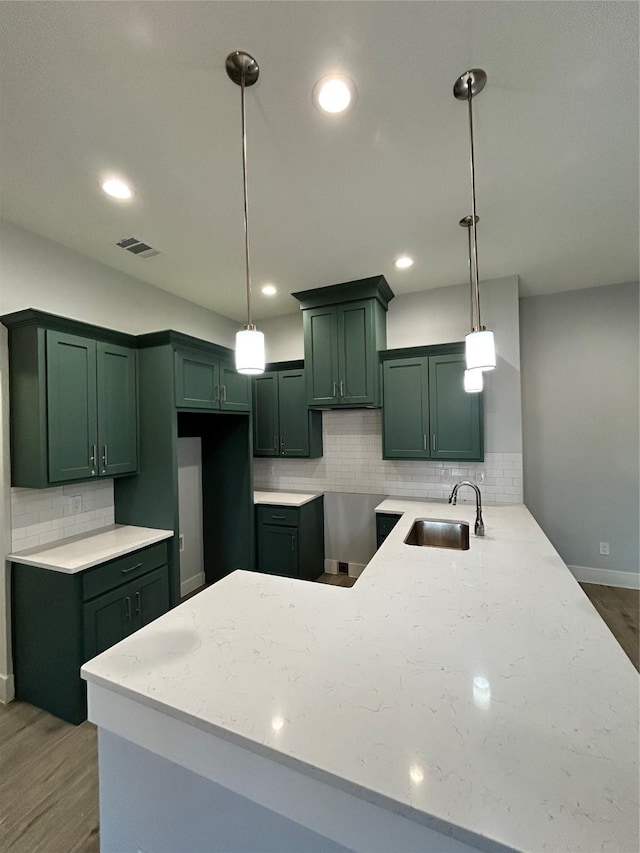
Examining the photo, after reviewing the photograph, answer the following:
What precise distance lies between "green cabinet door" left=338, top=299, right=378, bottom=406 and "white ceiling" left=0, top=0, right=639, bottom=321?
69 centimetres

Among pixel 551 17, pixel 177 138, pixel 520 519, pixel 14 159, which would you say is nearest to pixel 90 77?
pixel 177 138

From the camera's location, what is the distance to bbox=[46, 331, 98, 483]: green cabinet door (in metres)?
2.22

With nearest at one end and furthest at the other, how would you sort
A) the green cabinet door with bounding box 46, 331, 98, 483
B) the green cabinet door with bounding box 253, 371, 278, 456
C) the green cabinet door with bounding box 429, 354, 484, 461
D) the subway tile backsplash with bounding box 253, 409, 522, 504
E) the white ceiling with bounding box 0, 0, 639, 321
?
the white ceiling with bounding box 0, 0, 639, 321, the green cabinet door with bounding box 46, 331, 98, 483, the green cabinet door with bounding box 429, 354, 484, 461, the subway tile backsplash with bounding box 253, 409, 522, 504, the green cabinet door with bounding box 253, 371, 278, 456

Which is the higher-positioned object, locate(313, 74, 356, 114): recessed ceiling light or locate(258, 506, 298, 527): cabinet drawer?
locate(313, 74, 356, 114): recessed ceiling light

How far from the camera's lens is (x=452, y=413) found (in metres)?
3.26

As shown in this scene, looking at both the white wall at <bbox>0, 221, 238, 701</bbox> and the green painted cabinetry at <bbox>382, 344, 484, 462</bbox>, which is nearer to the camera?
→ the white wall at <bbox>0, 221, 238, 701</bbox>

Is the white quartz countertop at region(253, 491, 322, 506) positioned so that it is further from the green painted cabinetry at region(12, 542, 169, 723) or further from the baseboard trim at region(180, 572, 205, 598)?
the green painted cabinetry at region(12, 542, 169, 723)

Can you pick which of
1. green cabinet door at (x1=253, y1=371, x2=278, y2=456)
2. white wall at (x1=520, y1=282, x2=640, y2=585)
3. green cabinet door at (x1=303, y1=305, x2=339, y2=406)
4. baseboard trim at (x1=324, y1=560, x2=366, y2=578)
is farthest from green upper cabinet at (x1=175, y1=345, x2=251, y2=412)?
white wall at (x1=520, y1=282, x2=640, y2=585)

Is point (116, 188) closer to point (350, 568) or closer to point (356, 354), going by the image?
point (356, 354)

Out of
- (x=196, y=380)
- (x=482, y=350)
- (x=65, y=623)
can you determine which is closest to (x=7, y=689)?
(x=65, y=623)

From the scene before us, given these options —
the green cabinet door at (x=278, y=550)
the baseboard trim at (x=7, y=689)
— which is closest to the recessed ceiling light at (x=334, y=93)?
the green cabinet door at (x=278, y=550)

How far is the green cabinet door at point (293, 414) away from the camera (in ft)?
12.7

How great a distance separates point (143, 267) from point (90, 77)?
5.46ft

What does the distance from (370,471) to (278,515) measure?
1077 mm
